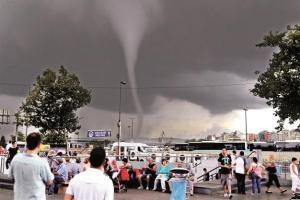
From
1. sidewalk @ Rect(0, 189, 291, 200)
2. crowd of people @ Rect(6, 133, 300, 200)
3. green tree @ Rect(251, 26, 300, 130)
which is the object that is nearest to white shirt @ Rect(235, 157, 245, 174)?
crowd of people @ Rect(6, 133, 300, 200)

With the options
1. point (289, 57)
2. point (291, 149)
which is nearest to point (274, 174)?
point (289, 57)

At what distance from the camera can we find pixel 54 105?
36.2 meters

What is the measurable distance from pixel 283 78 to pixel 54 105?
19294mm

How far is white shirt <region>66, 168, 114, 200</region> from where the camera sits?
4.04 metres

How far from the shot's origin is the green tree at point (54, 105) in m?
→ 36.2

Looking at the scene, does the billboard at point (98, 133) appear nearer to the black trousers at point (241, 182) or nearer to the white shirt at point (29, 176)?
the black trousers at point (241, 182)

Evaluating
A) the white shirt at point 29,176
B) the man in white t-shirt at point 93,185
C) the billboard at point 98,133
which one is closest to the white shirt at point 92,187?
the man in white t-shirt at point 93,185

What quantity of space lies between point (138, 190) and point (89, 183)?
15098mm

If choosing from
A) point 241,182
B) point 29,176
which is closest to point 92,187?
point 29,176

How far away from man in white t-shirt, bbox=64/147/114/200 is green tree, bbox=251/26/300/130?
26.8m

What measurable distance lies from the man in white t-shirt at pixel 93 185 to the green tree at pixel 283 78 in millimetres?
26784

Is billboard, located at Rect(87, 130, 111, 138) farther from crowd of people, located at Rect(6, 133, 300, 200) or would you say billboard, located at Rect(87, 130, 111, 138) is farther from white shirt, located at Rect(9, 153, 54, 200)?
white shirt, located at Rect(9, 153, 54, 200)

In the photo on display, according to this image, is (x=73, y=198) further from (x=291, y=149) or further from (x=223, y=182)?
(x=291, y=149)

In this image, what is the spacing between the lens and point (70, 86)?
3694 centimetres
